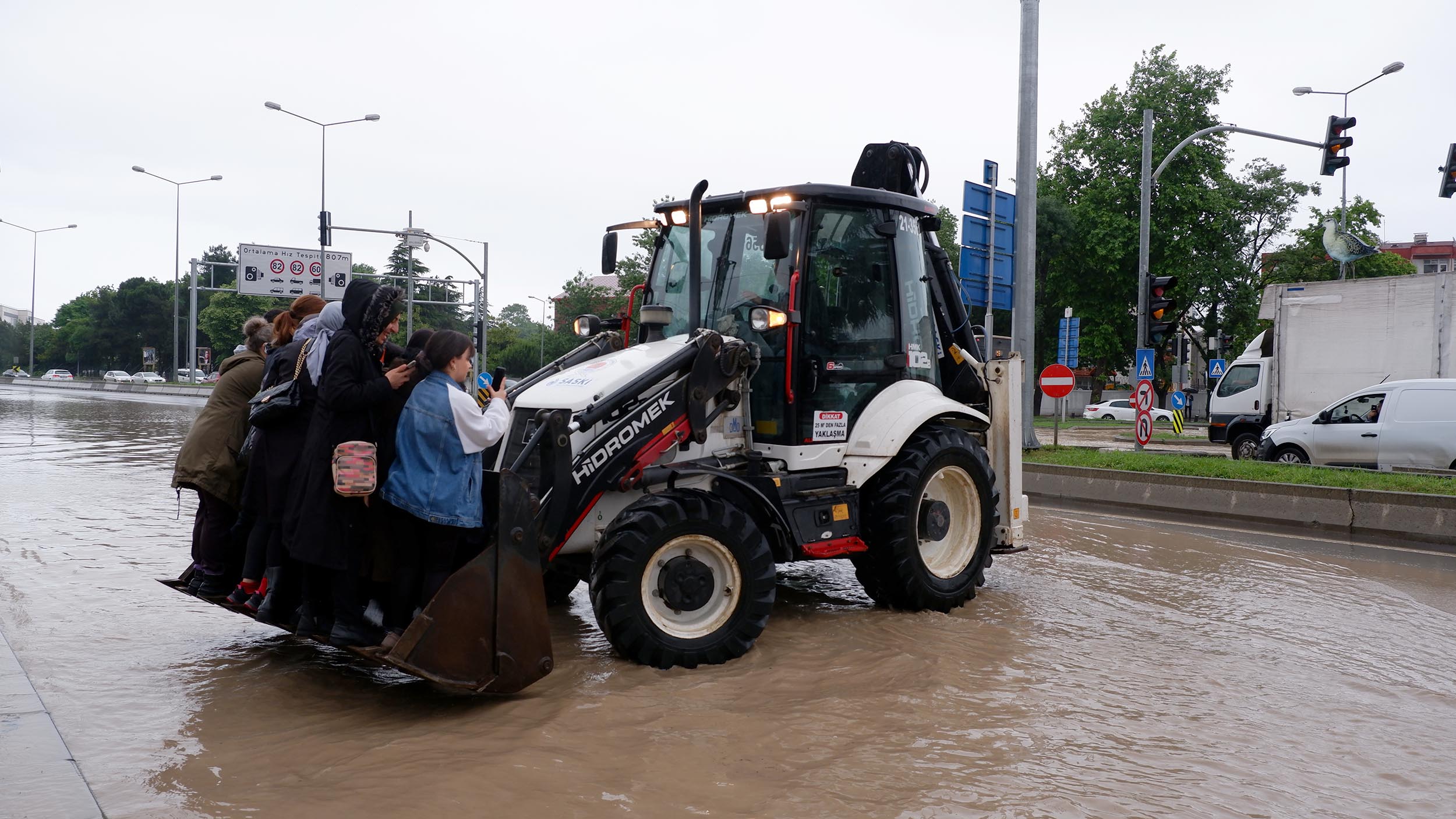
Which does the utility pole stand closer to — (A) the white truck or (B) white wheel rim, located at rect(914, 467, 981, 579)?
(A) the white truck

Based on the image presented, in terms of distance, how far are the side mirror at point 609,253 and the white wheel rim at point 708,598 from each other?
2.53 m

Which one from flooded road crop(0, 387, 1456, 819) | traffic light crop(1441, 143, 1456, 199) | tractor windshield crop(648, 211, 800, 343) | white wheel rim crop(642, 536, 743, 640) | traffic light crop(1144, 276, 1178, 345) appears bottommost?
flooded road crop(0, 387, 1456, 819)

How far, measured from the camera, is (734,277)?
700 cm

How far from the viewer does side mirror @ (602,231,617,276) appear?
7.74 meters

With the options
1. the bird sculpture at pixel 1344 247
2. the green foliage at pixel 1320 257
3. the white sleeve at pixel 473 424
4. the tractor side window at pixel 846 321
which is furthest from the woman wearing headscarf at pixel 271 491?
the green foliage at pixel 1320 257

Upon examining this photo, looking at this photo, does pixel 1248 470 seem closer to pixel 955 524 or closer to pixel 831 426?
pixel 955 524

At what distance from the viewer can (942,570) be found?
7.57 m

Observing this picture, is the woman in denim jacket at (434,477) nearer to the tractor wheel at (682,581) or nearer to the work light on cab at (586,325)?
the tractor wheel at (682,581)

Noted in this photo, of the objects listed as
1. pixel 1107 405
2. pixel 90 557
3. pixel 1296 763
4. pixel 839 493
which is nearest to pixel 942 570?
pixel 839 493

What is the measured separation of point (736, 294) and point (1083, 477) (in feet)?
33.1

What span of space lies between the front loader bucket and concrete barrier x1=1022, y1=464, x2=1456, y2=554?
9.98 meters

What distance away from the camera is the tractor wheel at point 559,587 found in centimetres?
723

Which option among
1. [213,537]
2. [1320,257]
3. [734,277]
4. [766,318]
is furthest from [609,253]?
[1320,257]

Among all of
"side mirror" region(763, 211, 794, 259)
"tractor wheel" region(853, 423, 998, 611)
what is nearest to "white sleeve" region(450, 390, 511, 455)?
"side mirror" region(763, 211, 794, 259)
